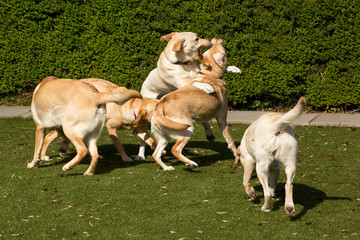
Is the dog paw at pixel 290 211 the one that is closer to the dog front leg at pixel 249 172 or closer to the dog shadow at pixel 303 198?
the dog shadow at pixel 303 198

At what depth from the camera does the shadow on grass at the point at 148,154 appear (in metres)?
8.73

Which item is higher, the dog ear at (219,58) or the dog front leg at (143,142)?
the dog ear at (219,58)

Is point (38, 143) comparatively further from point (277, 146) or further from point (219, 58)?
point (277, 146)

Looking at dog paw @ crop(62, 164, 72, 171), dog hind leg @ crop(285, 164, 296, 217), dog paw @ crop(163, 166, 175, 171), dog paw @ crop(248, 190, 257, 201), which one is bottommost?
dog paw @ crop(163, 166, 175, 171)

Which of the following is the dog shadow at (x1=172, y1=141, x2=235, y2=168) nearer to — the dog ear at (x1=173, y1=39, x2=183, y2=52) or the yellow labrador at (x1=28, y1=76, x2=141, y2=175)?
the yellow labrador at (x1=28, y1=76, x2=141, y2=175)

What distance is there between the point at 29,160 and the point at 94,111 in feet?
6.04

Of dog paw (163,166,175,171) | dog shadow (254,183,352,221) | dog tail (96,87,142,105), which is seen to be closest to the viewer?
dog shadow (254,183,352,221)

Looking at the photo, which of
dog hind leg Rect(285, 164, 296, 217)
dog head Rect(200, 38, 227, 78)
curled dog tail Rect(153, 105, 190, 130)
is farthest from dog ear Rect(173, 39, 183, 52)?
dog hind leg Rect(285, 164, 296, 217)

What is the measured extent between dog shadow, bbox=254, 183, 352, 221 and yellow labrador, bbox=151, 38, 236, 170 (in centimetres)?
133

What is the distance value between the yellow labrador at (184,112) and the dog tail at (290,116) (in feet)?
6.87

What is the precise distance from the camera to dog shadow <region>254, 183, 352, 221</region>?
6.48 m

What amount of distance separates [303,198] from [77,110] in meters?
3.16

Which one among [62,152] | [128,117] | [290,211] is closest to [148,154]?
[128,117]

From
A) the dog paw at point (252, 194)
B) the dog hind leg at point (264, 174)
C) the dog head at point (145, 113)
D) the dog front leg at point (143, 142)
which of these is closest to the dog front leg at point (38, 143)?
the dog head at point (145, 113)
